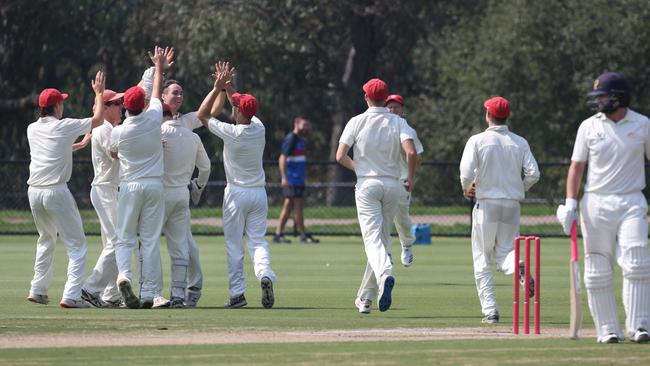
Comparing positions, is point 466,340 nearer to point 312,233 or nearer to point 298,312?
point 298,312

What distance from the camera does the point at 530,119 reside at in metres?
42.9

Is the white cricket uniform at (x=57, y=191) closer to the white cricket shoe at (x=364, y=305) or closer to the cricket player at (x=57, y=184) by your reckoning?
the cricket player at (x=57, y=184)

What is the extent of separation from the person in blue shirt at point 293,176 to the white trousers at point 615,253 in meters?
16.2

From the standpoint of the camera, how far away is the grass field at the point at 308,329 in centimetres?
1105

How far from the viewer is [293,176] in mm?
28484

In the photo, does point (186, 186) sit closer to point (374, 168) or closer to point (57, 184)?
point (57, 184)

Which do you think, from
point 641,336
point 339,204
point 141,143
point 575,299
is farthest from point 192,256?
point 339,204

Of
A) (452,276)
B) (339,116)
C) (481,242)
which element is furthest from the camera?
(339,116)

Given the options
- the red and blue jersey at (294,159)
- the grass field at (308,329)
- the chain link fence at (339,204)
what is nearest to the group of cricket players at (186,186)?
the grass field at (308,329)

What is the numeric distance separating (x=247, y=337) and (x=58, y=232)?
3959 mm

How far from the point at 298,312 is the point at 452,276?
6.32m

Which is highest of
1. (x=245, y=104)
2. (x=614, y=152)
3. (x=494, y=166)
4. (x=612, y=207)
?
(x=245, y=104)

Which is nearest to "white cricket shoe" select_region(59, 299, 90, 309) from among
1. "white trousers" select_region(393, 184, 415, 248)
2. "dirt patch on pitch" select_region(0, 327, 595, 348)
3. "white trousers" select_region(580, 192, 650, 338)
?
"dirt patch on pitch" select_region(0, 327, 595, 348)

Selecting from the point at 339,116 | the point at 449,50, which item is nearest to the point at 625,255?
the point at 449,50
